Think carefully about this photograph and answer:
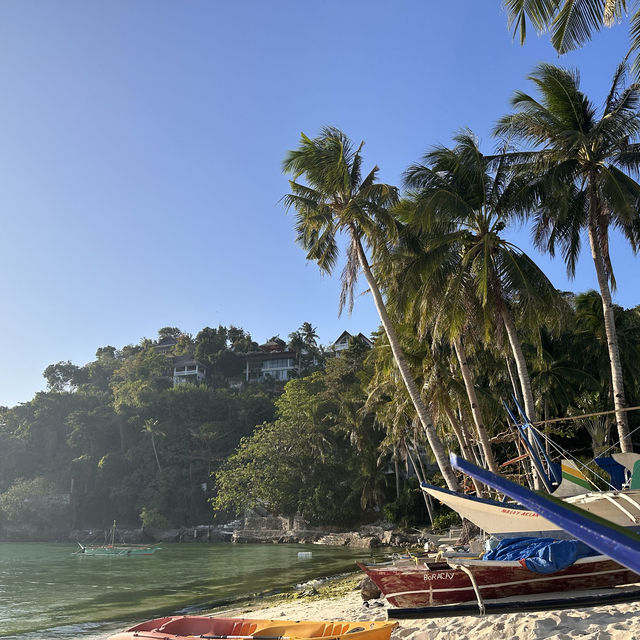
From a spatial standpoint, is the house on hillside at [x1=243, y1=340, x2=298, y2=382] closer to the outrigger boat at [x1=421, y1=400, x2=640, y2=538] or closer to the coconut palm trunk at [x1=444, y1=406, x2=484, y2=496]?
the coconut palm trunk at [x1=444, y1=406, x2=484, y2=496]

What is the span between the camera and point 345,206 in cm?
1772

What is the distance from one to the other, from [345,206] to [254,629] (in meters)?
12.8

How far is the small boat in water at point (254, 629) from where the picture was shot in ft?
24.8

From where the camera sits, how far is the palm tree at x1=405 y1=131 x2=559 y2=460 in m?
16.4

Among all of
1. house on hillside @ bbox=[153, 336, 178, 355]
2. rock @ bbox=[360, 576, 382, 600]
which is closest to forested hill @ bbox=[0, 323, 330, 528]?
house on hillside @ bbox=[153, 336, 178, 355]

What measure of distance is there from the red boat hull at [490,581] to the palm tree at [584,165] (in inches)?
230

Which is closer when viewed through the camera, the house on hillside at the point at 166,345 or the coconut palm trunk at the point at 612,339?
the coconut palm trunk at the point at 612,339

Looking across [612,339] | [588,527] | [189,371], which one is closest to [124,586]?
[612,339]

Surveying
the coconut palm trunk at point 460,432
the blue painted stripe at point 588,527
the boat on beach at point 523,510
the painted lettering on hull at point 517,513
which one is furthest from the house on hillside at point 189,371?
the blue painted stripe at point 588,527

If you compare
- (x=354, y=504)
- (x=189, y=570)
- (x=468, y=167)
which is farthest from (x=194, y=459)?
(x=468, y=167)

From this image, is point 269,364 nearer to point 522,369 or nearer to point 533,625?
point 522,369

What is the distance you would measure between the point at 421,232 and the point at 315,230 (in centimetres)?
387

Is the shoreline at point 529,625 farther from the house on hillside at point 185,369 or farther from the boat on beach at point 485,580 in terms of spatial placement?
the house on hillside at point 185,369

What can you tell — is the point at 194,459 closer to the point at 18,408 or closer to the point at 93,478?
the point at 93,478
